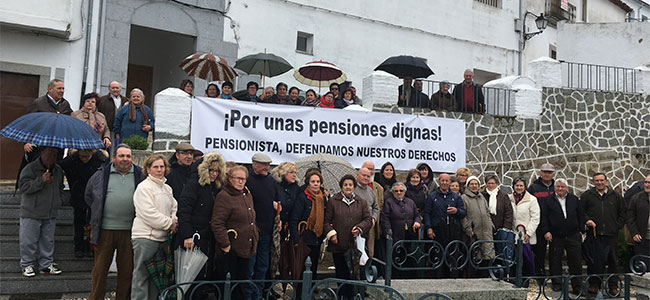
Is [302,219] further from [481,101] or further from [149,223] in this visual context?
[481,101]

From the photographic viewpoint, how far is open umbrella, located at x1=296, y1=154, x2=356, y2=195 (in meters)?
7.24

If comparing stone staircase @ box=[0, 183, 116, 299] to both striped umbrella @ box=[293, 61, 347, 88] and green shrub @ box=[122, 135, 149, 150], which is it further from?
striped umbrella @ box=[293, 61, 347, 88]

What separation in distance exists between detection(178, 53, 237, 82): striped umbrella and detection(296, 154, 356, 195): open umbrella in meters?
3.75

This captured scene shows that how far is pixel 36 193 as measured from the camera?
6039 mm

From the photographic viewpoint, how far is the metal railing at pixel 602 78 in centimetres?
1290

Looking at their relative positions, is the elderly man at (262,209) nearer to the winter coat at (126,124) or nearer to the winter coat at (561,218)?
the winter coat at (126,124)

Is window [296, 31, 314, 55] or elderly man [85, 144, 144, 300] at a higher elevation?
window [296, 31, 314, 55]

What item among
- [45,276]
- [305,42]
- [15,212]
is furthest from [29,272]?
[305,42]

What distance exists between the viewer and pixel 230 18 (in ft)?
40.5

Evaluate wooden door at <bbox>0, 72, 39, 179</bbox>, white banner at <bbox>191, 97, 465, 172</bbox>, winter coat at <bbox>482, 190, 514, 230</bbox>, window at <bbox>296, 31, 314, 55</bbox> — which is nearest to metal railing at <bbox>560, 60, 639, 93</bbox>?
white banner at <bbox>191, 97, 465, 172</bbox>

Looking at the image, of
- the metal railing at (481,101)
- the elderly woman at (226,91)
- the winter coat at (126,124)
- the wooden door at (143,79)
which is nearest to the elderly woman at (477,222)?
the metal railing at (481,101)

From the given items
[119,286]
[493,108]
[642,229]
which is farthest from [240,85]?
[642,229]

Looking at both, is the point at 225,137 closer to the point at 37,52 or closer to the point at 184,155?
the point at 184,155

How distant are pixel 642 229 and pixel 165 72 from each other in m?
11.0
